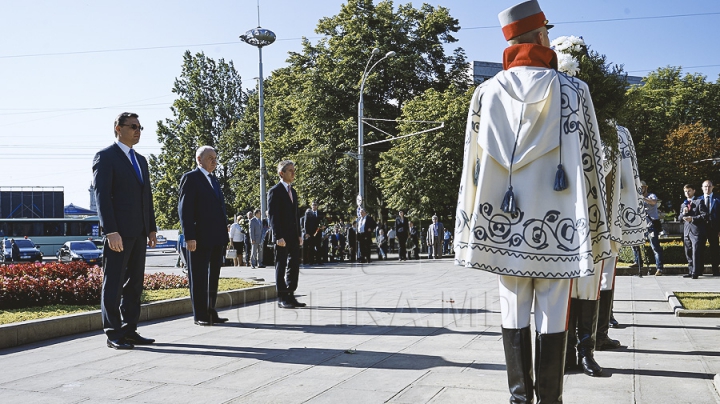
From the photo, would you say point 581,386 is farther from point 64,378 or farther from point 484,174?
point 64,378

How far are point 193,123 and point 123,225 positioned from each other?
49582mm

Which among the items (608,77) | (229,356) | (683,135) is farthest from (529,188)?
(683,135)

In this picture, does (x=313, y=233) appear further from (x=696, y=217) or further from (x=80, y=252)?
(x=80, y=252)

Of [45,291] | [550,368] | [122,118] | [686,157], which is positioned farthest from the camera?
[686,157]

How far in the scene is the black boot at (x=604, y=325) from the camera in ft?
18.2

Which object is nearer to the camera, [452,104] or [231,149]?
[452,104]

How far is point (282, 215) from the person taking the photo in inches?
363

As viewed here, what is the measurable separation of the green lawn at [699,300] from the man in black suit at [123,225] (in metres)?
6.26

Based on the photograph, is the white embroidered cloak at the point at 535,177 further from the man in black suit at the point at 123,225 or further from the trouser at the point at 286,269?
the trouser at the point at 286,269

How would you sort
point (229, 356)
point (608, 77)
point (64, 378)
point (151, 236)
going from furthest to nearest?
point (151, 236) → point (229, 356) → point (608, 77) → point (64, 378)

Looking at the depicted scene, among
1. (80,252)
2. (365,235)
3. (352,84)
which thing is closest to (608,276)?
(365,235)

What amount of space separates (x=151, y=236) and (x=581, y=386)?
14.2ft

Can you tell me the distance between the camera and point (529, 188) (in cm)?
357

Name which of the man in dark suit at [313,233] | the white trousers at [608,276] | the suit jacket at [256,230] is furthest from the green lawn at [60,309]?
the suit jacket at [256,230]
